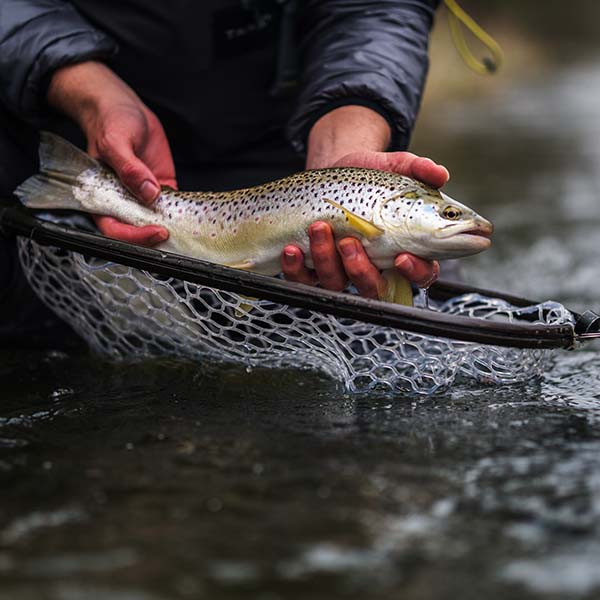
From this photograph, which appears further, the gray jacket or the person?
the gray jacket

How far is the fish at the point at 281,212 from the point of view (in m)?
2.09

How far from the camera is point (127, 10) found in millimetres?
3021

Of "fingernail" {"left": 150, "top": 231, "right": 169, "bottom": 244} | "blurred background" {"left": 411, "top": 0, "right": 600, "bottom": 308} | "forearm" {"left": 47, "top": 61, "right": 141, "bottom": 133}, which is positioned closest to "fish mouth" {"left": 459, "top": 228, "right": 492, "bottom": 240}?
"fingernail" {"left": 150, "top": 231, "right": 169, "bottom": 244}

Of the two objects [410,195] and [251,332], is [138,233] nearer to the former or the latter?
[251,332]

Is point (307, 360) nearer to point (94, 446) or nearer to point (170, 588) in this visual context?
point (94, 446)

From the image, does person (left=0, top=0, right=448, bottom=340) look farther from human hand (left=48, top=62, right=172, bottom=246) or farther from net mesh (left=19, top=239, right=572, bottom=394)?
net mesh (left=19, top=239, right=572, bottom=394)

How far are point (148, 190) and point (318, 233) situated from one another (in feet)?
1.65

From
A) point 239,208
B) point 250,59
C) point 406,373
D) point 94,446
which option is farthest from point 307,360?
point 250,59

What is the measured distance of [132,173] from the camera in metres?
2.37

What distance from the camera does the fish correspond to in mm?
2092

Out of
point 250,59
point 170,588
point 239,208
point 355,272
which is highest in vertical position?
point 250,59

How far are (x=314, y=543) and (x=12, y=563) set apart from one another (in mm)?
442

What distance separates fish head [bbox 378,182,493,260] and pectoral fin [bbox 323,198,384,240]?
0.07ft

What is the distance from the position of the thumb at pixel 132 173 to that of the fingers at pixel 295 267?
0.40 m
